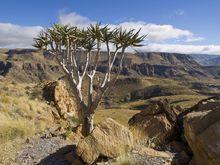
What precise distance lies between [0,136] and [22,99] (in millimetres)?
9579

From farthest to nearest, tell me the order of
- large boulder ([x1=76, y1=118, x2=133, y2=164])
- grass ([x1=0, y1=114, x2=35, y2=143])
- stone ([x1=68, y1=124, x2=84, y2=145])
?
grass ([x1=0, y1=114, x2=35, y2=143])
stone ([x1=68, y1=124, x2=84, y2=145])
large boulder ([x1=76, y1=118, x2=133, y2=164])

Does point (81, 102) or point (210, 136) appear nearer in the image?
point (210, 136)

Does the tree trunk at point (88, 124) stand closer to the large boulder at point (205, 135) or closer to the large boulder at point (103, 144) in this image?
the large boulder at point (103, 144)

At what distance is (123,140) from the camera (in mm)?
11461

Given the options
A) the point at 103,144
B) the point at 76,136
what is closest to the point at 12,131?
the point at 76,136

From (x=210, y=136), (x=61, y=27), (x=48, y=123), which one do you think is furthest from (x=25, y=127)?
(x=210, y=136)

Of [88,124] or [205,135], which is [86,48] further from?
[205,135]

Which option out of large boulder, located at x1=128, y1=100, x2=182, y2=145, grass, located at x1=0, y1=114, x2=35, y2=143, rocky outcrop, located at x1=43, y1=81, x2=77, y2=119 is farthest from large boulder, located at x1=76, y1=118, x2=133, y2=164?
rocky outcrop, located at x1=43, y1=81, x2=77, y2=119

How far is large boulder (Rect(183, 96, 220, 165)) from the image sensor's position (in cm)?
609

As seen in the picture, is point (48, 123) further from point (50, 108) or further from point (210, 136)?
point (210, 136)

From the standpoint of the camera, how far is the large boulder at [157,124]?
1472cm

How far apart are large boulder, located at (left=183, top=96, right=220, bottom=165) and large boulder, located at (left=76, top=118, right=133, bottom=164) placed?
4137 mm

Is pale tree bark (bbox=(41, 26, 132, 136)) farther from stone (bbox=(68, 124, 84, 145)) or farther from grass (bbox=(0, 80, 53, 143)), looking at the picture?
grass (bbox=(0, 80, 53, 143))

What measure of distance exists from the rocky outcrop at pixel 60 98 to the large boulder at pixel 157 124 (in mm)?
10804
